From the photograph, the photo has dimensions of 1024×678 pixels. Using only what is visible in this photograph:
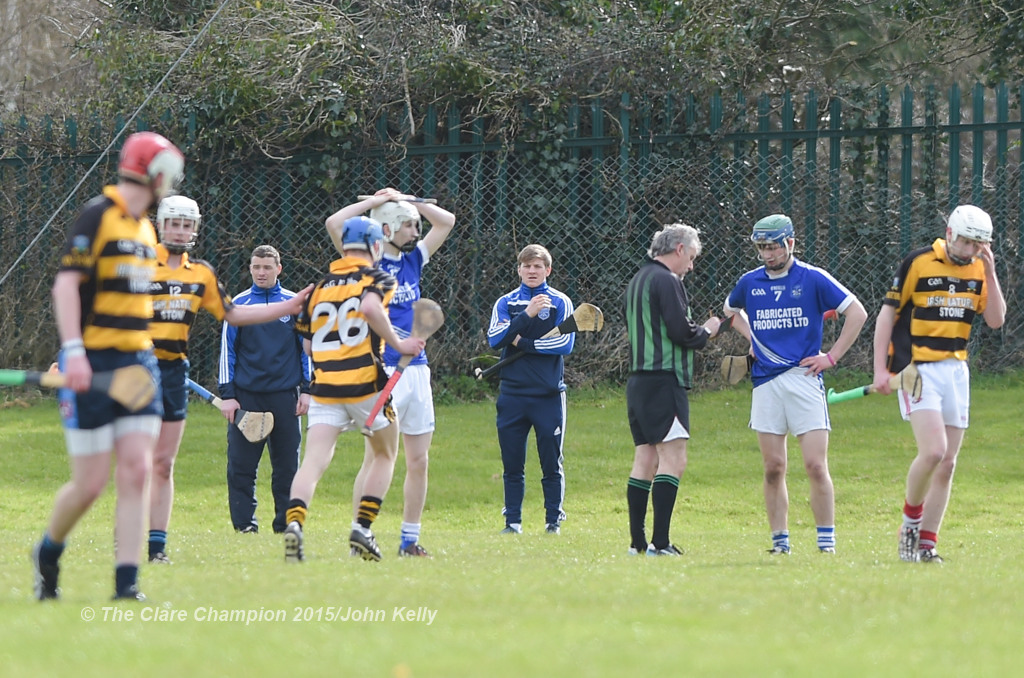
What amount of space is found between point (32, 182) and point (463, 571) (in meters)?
10.5

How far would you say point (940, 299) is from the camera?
8133 mm

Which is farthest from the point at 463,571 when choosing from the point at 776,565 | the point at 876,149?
the point at 876,149

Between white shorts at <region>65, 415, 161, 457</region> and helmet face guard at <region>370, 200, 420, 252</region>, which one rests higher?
helmet face guard at <region>370, 200, 420, 252</region>

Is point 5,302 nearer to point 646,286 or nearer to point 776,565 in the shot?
point 646,286

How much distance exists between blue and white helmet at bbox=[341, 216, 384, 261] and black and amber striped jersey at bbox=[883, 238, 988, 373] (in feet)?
10.4

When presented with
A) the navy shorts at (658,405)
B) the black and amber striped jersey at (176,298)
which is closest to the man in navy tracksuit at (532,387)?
the navy shorts at (658,405)

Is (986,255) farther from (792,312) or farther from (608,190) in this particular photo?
(608,190)

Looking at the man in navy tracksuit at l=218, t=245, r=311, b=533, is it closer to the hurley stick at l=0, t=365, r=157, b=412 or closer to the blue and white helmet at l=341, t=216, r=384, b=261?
the blue and white helmet at l=341, t=216, r=384, b=261

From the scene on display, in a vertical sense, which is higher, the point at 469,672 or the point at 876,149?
the point at 876,149

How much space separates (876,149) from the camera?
14.9m

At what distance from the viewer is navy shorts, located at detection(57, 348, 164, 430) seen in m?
5.59

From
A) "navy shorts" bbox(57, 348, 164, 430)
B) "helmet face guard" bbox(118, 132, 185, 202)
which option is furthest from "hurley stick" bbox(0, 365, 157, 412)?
"helmet face guard" bbox(118, 132, 185, 202)

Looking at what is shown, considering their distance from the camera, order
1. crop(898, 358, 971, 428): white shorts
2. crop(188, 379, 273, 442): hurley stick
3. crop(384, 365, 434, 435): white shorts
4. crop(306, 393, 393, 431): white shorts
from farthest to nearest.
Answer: crop(188, 379, 273, 442): hurley stick, crop(384, 365, 434, 435): white shorts, crop(898, 358, 971, 428): white shorts, crop(306, 393, 393, 431): white shorts

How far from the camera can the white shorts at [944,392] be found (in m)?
8.04
